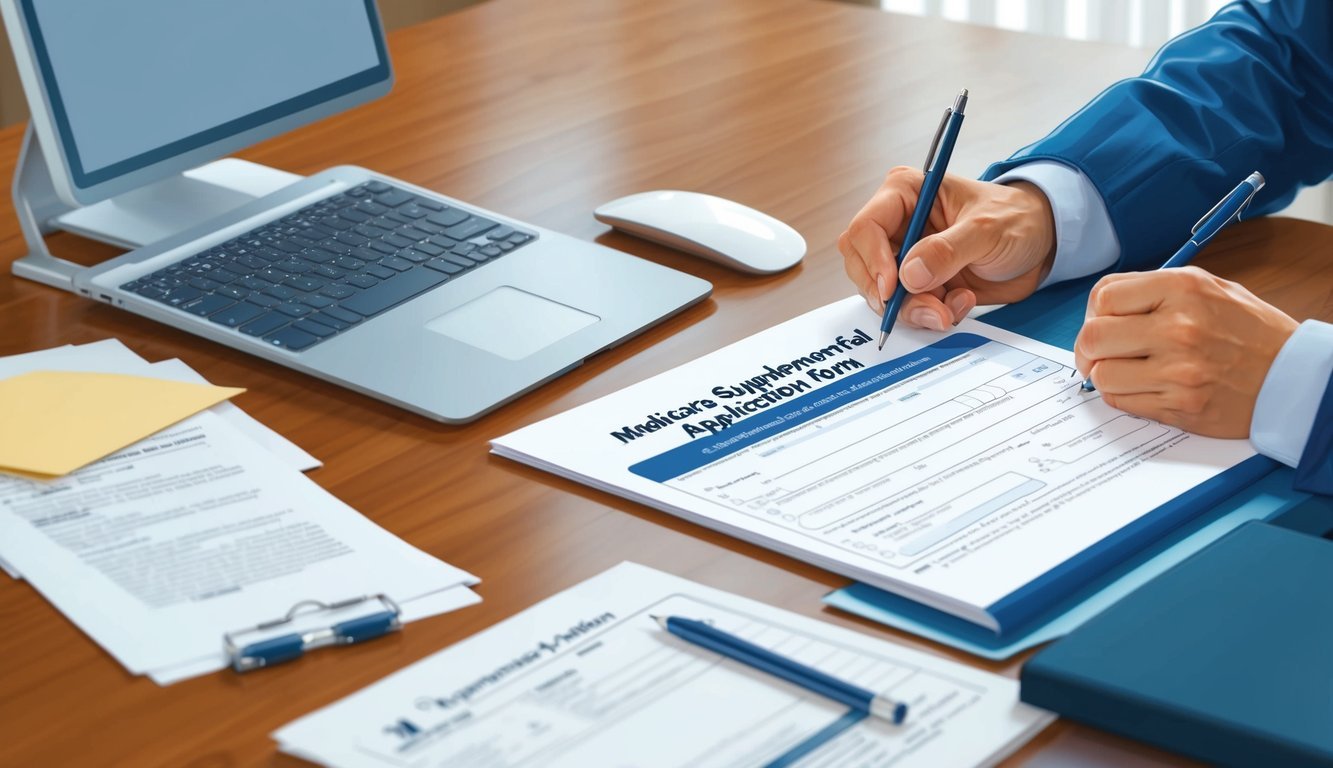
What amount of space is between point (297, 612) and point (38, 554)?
0.17 metres

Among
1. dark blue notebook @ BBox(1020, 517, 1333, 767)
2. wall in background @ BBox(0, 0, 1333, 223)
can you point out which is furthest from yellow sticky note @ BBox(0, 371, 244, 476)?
wall in background @ BBox(0, 0, 1333, 223)

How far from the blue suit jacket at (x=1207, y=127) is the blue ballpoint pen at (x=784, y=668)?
587 millimetres

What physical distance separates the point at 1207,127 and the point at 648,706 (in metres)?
0.78

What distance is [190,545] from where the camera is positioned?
2.55 feet

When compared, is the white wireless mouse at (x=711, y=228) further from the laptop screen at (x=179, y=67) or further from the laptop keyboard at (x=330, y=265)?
the laptop screen at (x=179, y=67)

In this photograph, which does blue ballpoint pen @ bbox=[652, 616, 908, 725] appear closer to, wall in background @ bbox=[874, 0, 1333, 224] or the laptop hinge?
the laptop hinge

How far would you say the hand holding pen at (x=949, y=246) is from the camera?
1.02 meters

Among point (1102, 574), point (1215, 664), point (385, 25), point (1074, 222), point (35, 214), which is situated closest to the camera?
point (1215, 664)

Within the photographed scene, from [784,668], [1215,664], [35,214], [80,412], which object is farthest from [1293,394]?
[35,214]

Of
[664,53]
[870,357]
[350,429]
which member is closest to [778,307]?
[870,357]

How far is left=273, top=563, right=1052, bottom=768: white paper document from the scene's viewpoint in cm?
61

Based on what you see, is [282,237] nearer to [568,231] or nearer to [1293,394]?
[568,231]

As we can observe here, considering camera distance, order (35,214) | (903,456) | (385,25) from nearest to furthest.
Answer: (903,456), (35,214), (385,25)

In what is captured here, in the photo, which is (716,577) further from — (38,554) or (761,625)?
(38,554)
